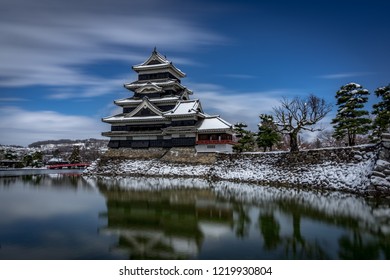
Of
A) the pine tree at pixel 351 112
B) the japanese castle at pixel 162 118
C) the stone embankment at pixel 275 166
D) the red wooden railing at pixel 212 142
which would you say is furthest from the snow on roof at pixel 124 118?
the pine tree at pixel 351 112

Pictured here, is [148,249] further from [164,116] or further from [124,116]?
[124,116]

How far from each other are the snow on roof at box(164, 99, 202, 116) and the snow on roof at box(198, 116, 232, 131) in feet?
4.41

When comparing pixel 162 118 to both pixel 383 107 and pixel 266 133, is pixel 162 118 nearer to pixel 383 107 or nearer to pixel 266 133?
pixel 266 133

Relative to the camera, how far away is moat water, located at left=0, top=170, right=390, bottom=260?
5070mm

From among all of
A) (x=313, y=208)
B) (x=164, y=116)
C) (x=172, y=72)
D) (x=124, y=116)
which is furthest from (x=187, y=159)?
(x=313, y=208)

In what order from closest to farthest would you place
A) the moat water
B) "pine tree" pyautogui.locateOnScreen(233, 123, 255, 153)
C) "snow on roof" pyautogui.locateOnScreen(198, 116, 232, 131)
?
the moat water < "snow on roof" pyautogui.locateOnScreen(198, 116, 232, 131) < "pine tree" pyautogui.locateOnScreen(233, 123, 255, 153)

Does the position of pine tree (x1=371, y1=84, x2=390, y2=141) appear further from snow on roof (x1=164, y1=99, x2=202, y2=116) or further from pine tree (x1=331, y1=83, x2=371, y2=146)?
snow on roof (x1=164, y1=99, x2=202, y2=116)

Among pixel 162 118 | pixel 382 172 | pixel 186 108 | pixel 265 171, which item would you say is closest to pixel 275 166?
pixel 265 171

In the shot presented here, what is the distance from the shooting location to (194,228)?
687 centimetres

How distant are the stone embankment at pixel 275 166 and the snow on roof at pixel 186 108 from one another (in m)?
3.28

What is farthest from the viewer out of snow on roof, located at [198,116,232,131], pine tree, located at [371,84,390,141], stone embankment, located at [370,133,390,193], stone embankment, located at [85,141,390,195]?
snow on roof, located at [198,116,232,131]

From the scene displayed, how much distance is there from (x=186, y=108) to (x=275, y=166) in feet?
34.0

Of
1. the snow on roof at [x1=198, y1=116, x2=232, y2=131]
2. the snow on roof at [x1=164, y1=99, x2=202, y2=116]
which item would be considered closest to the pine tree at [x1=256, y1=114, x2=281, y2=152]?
the snow on roof at [x1=198, y1=116, x2=232, y2=131]

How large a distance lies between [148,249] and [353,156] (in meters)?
13.5
